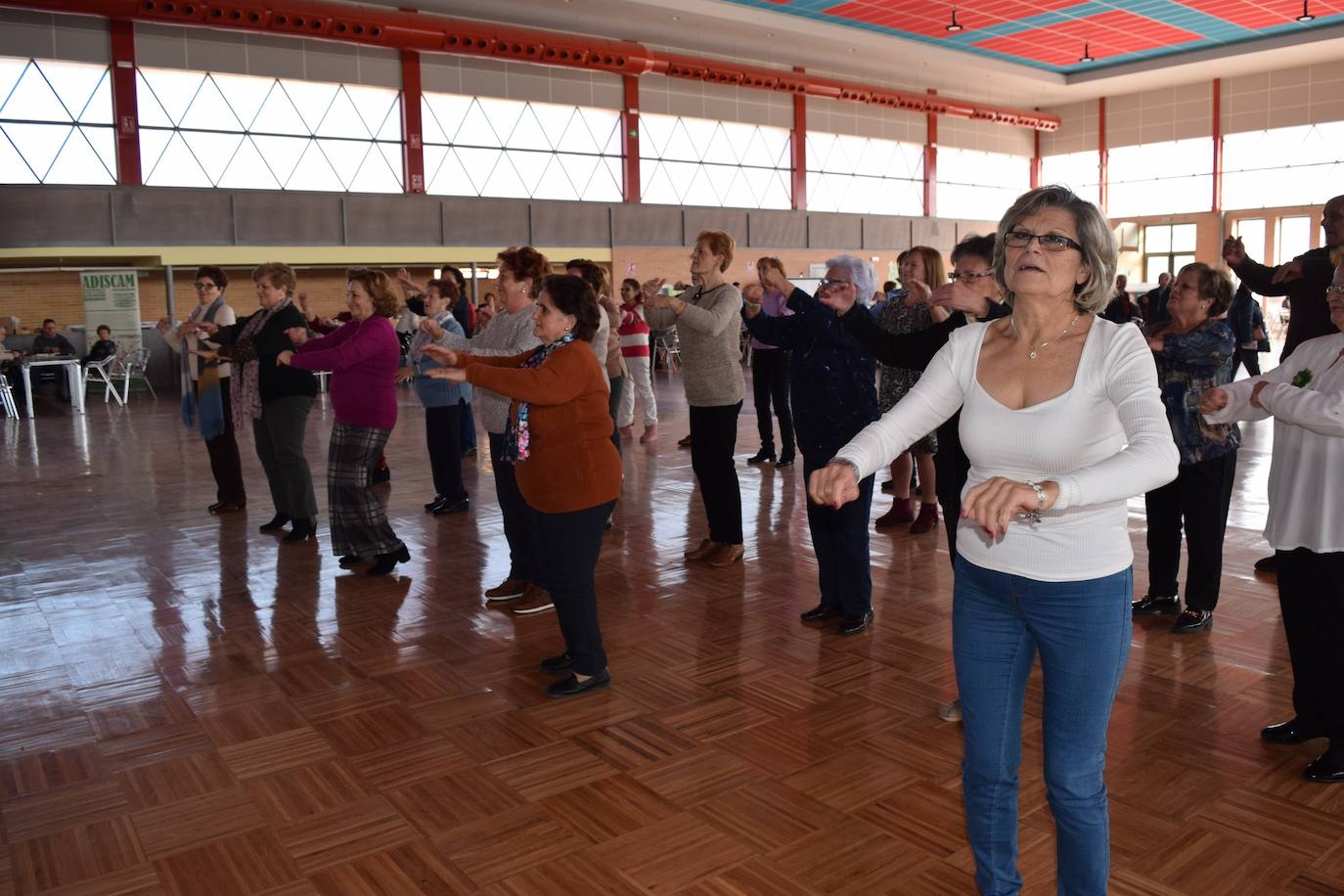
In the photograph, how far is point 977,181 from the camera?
2669 centimetres

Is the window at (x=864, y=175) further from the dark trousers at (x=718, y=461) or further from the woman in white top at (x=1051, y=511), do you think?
the woman in white top at (x=1051, y=511)

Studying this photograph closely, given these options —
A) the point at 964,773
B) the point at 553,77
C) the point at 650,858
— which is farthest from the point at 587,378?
the point at 553,77

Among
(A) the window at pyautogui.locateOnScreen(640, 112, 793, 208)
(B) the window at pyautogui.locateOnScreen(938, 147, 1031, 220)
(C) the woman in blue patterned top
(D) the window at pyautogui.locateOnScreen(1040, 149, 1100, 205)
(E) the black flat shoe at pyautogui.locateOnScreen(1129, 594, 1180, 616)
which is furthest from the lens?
(D) the window at pyautogui.locateOnScreen(1040, 149, 1100, 205)

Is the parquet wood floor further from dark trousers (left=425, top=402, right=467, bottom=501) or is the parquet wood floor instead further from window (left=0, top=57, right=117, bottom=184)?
window (left=0, top=57, right=117, bottom=184)

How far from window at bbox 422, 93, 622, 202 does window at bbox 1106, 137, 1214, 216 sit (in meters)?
13.6

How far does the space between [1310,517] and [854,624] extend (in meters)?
1.68

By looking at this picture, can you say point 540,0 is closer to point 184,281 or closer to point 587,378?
point 184,281

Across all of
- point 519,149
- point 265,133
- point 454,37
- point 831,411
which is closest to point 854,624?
point 831,411

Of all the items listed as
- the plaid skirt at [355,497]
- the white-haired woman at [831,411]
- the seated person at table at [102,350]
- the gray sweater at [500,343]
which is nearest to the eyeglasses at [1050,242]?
the white-haired woman at [831,411]

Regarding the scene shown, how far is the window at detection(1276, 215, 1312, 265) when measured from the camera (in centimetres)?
2305

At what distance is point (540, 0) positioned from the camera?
17016mm

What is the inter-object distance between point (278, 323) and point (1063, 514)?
186 inches

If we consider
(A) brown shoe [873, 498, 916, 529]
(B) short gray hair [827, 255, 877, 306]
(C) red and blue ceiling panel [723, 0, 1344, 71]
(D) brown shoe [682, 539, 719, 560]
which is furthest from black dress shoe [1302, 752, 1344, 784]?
(C) red and blue ceiling panel [723, 0, 1344, 71]

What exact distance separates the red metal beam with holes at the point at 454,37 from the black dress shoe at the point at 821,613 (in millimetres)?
13564
